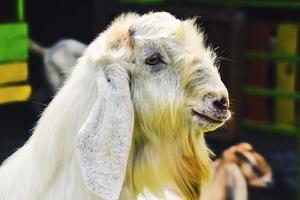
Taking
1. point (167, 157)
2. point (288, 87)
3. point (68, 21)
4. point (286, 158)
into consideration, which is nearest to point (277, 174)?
point (286, 158)

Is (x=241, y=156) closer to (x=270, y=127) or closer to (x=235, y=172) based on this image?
(x=235, y=172)

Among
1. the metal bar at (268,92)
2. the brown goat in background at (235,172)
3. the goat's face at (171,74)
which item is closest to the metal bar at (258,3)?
the metal bar at (268,92)

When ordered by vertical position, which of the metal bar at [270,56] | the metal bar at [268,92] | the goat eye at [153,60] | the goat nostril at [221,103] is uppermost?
the goat eye at [153,60]

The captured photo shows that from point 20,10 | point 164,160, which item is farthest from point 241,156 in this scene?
point 164,160

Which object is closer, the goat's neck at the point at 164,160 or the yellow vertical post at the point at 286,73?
the goat's neck at the point at 164,160

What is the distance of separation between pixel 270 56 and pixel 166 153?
8.75 ft

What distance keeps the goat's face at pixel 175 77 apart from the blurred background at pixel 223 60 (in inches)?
62.4

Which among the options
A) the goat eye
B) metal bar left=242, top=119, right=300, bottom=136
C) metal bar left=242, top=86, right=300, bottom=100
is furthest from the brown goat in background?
the goat eye

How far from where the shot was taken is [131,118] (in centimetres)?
297

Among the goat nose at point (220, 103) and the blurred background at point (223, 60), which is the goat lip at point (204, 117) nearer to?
the goat nose at point (220, 103)

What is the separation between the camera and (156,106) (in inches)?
117

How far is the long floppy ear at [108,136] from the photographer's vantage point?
2939mm

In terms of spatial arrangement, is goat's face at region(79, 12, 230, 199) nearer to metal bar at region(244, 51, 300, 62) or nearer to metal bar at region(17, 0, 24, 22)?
metal bar at region(17, 0, 24, 22)

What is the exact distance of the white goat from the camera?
296 centimetres
